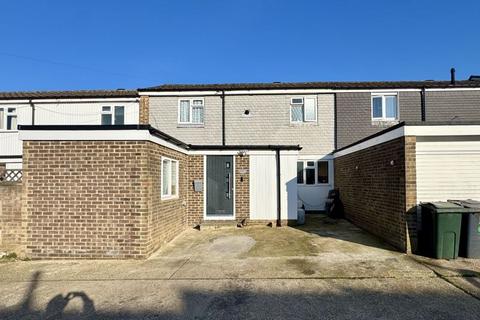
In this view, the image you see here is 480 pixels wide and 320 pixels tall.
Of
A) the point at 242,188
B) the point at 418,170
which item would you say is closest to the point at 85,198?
the point at 242,188

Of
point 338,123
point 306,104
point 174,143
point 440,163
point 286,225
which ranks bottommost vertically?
point 286,225

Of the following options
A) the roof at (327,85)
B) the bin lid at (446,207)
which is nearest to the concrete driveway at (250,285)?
the bin lid at (446,207)

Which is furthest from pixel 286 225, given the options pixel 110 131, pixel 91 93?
pixel 91 93

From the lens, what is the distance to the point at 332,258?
6.11 metres

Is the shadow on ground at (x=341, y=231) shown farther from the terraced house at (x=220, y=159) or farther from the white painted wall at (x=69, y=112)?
the white painted wall at (x=69, y=112)

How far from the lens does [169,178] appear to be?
821 cm

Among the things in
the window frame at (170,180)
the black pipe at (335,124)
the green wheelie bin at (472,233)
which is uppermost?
the black pipe at (335,124)

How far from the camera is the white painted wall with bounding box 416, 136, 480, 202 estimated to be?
6672mm

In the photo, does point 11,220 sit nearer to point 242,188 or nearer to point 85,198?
point 85,198

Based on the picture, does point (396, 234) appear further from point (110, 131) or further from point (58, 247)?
point (58, 247)

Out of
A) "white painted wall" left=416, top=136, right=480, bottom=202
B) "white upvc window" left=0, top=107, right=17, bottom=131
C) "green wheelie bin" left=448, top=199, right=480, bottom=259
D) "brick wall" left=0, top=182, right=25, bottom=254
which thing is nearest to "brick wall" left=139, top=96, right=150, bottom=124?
"white upvc window" left=0, top=107, right=17, bottom=131

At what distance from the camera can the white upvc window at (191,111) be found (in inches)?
559

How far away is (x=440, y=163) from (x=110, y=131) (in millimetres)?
7459

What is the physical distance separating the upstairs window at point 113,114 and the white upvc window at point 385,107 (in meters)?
12.2
